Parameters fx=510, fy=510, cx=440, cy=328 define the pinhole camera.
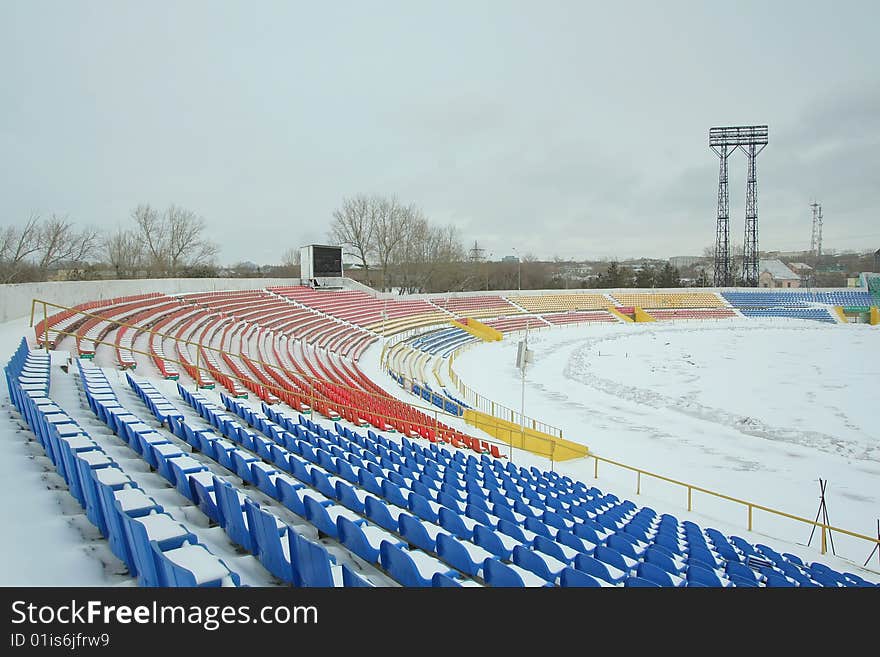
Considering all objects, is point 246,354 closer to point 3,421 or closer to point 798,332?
point 3,421

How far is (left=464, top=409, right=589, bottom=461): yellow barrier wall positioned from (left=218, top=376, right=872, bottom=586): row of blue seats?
17.1 ft

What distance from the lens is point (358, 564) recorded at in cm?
454

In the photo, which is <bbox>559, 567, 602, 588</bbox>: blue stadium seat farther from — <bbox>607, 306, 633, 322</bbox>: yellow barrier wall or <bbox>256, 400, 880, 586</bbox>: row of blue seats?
<bbox>607, 306, 633, 322</bbox>: yellow barrier wall

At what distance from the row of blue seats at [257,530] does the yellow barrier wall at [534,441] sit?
9.26 metres

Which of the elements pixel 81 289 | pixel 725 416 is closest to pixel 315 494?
pixel 725 416

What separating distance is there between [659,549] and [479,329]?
3908 cm

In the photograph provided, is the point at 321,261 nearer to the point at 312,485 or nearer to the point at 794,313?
the point at 312,485

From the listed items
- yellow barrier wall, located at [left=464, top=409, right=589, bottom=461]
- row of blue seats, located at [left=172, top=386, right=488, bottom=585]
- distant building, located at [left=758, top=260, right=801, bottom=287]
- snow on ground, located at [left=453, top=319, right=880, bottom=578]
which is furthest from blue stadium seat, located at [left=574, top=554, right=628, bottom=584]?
distant building, located at [left=758, top=260, right=801, bottom=287]

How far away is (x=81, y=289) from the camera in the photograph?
21.6m

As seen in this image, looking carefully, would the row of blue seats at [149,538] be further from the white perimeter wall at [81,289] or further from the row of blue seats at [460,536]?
the white perimeter wall at [81,289]

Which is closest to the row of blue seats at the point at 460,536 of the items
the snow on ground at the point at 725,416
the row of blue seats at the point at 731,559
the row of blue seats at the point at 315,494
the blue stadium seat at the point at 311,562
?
the row of blue seats at the point at 315,494

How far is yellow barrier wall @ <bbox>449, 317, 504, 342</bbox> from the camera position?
146 ft

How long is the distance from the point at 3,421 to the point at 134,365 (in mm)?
6684
